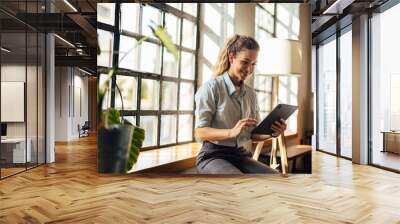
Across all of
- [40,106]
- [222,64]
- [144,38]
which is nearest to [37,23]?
[40,106]

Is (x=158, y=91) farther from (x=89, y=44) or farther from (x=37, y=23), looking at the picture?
(x=89, y=44)

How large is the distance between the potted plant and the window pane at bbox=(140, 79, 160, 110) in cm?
31

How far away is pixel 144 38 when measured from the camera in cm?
526

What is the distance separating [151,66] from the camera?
17.1 feet

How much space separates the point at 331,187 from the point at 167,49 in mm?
2708

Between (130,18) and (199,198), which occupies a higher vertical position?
(130,18)

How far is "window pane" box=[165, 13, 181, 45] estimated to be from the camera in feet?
17.3

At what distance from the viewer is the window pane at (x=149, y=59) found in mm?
5212

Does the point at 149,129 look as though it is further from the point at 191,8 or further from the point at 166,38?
the point at 191,8

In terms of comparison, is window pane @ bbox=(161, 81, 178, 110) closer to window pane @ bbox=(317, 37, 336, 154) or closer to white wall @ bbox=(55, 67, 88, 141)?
window pane @ bbox=(317, 37, 336, 154)

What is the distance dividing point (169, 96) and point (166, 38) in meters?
0.77

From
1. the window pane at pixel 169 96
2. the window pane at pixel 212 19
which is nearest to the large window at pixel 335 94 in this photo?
the window pane at pixel 212 19

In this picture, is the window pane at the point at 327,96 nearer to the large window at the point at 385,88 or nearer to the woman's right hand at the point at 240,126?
the large window at the point at 385,88

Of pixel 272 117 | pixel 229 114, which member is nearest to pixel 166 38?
pixel 229 114
